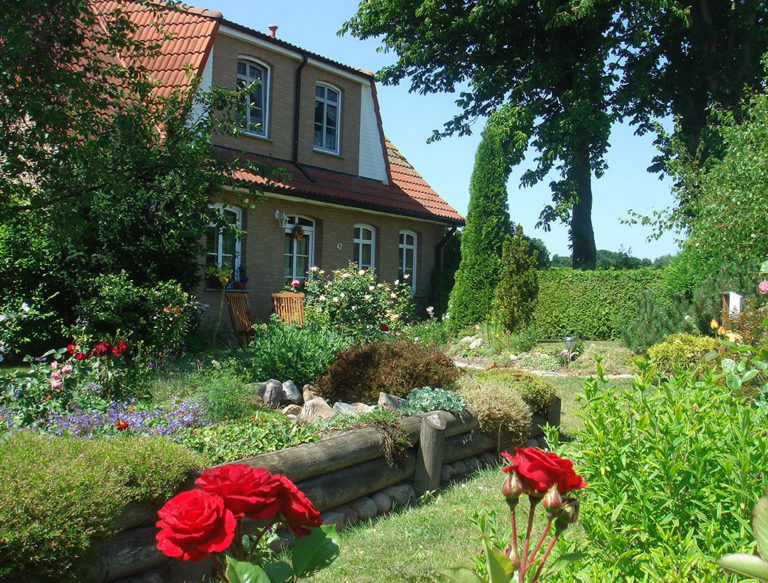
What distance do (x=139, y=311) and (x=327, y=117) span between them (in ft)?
31.8

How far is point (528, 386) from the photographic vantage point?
7113 mm

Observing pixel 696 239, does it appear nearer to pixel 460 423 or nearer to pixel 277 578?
pixel 460 423

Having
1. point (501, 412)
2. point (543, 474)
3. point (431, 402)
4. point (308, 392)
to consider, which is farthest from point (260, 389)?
point (543, 474)

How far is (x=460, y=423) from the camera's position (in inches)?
234

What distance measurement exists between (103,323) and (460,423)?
17.3ft

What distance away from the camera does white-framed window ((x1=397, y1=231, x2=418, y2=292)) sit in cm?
1853

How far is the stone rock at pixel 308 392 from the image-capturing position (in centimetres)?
723

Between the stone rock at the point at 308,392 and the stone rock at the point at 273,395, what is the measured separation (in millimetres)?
279

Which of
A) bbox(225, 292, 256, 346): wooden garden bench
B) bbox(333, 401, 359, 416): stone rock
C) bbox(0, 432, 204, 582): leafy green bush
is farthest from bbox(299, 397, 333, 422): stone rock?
bbox(225, 292, 256, 346): wooden garden bench

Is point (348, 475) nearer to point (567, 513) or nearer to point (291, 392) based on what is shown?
point (291, 392)

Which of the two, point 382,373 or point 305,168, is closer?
point 382,373

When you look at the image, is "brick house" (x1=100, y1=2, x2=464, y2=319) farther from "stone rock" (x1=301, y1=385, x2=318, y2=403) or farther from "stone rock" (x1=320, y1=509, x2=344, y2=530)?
"stone rock" (x1=320, y1=509, x2=344, y2=530)

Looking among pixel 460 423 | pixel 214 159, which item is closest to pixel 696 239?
pixel 460 423

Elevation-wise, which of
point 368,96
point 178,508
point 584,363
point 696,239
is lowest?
point 584,363
